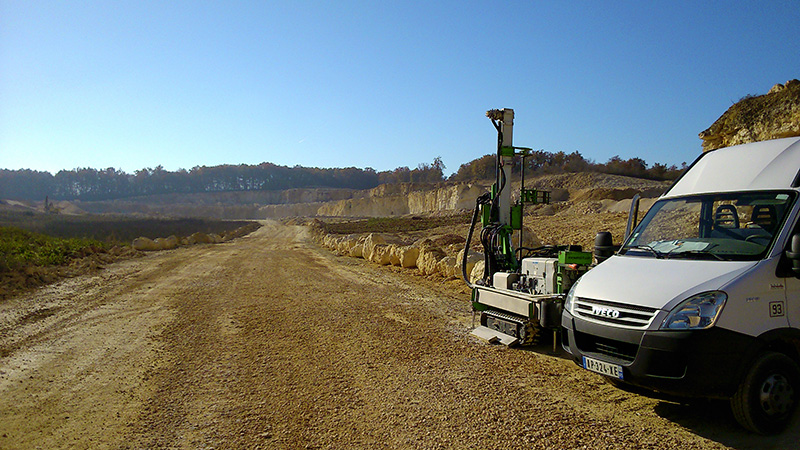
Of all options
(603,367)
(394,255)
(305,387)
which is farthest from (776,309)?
(394,255)

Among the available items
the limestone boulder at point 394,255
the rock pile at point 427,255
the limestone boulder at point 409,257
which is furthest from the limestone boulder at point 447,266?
the limestone boulder at point 394,255

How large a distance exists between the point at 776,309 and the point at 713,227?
128cm

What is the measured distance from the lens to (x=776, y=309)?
4.25 m

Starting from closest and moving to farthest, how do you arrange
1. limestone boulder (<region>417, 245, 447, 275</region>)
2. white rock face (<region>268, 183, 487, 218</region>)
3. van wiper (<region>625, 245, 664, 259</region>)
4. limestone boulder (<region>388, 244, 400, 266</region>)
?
van wiper (<region>625, 245, 664, 259</region>) → limestone boulder (<region>417, 245, 447, 275</region>) → limestone boulder (<region>388, 244, 400, 266</region>) → white rock face (<region>268, 183, 487, 218</region>)

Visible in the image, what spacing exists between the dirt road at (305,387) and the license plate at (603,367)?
0.51m

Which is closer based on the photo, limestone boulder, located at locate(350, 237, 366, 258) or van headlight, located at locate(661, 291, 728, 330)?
van headlight, located at locate(661, 291, 728, 330)

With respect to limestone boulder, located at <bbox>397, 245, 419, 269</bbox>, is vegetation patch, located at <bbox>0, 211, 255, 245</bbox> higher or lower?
lower

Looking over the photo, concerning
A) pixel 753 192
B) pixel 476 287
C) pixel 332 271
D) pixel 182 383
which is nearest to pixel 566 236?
pixel 332 271

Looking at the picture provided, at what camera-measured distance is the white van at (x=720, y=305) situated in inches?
160

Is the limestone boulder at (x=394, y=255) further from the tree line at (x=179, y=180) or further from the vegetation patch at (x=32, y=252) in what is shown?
the tree line at (x=179, y=180)

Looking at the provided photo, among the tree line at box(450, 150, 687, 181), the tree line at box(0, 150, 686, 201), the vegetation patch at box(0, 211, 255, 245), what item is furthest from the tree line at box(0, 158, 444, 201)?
the vegetation patch at box(0, 211, 255, 245)

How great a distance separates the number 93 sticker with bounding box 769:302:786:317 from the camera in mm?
4223

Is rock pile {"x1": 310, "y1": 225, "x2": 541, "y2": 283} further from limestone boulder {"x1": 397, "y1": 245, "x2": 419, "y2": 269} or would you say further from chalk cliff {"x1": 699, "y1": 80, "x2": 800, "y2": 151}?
chalk cliff {"x1": 699, "y1": 80, "x2": 800, "y2": 151}

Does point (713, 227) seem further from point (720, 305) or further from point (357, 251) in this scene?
point (357, 251)
